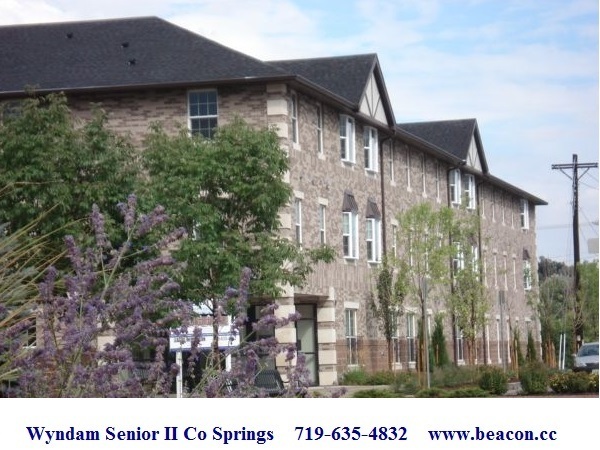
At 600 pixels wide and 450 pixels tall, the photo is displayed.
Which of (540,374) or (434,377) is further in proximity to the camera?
(434,377)

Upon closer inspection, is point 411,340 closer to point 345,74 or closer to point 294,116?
point 345,74

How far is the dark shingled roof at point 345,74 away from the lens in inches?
1652

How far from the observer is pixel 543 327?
6291cm

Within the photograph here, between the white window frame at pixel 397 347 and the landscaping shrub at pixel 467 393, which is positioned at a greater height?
the white window frame at pixel 397 347

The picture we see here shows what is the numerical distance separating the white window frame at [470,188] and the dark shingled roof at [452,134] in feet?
4.52

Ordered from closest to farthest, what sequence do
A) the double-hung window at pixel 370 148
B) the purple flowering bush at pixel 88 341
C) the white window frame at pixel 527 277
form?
1. the purple flowering bush at pixel 88 341
2. the double-hung window at pixel 370 148
3. the white window frame at pixel 527 277

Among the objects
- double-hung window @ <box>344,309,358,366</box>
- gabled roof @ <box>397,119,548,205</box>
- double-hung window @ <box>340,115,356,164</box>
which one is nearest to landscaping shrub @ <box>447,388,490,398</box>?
double-hung window @ <box>344,309,358,366</box>

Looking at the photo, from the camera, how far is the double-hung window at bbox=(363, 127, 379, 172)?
144 ft

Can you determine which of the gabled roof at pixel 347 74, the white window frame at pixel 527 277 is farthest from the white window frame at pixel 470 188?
the gabled roof at pixel 347 74

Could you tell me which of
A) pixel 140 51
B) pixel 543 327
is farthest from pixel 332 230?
pixel 543 327

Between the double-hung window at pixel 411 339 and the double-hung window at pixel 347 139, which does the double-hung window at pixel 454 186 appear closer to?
the double-hung window at pixel 411 339

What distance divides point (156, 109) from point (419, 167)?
53.0 feet

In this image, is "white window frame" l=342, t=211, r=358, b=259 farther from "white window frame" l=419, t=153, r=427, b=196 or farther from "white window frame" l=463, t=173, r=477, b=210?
"white window frame" l=463, t=173, r=477, b=210
